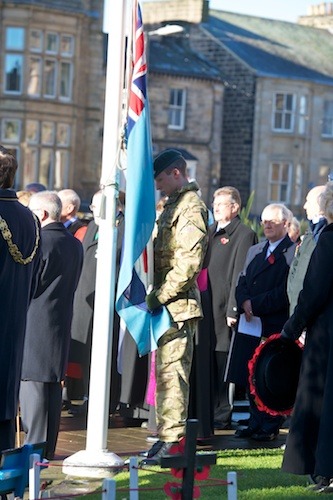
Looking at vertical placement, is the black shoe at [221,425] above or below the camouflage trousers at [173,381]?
below

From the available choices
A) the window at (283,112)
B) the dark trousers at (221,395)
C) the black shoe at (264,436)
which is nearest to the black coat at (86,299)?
the dark trousers at (221,395)

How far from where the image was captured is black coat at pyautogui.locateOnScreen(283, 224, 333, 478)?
8703 millimetres

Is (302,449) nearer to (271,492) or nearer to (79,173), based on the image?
(271,492)

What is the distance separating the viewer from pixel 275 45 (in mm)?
60438

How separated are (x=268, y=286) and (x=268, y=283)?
0.03 m

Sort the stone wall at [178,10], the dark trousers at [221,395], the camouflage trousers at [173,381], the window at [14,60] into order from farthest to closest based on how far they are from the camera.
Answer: the stone wall at [178,10], the window at [14,60], the dark trousers at [221,395], the camouflage trousers at [173,381]

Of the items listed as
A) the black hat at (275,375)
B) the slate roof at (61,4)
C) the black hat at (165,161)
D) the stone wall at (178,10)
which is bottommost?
the black hat at (275,375)

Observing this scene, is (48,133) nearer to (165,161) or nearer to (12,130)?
(12,130)

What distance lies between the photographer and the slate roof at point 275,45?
190 ft

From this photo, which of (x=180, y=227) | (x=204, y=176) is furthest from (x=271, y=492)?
(x=204, y=176)

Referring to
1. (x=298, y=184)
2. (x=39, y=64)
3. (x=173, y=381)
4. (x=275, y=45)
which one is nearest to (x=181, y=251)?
(x=173, y=381)

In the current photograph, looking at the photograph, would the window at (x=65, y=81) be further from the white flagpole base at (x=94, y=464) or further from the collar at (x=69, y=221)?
the white flagpole base at (x=94, y=464)

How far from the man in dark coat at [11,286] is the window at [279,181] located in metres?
50.6

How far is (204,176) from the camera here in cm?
5469
